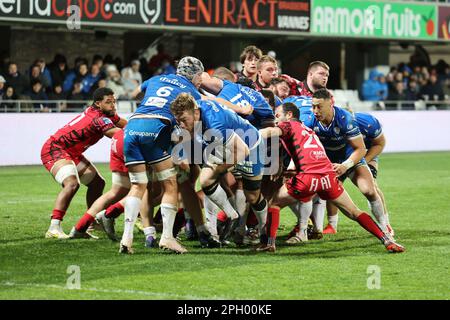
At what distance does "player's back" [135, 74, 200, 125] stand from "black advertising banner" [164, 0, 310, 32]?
567 inches

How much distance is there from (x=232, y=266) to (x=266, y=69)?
402cm

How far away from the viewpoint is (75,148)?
42.4 ft

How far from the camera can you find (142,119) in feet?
36.5

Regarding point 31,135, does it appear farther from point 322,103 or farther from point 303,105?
point 322,103

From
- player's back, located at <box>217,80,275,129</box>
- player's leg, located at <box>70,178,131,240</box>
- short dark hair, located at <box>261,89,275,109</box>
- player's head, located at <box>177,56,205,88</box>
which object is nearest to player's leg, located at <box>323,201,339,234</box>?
short dark hair, located at <box>261,89,275,109</box>

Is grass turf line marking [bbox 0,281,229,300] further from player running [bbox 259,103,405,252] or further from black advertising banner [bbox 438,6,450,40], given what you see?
black advertising banner [bbox 438,6,450,40]

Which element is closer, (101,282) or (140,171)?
(101,282)

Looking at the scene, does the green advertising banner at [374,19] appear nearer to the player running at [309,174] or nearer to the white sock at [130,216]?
the player running at [309,174]

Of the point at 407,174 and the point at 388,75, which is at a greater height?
the point at 388,75

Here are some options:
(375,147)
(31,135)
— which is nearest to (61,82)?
(31,135)
